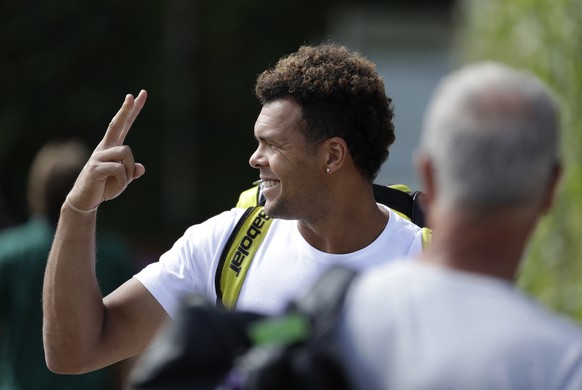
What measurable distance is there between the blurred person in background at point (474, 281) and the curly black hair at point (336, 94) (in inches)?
50.2

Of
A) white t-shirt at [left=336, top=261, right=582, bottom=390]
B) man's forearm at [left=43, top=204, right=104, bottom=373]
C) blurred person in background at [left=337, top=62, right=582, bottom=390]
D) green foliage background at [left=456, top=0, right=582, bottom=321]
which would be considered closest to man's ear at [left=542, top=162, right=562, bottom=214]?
blurred person in background at [left=337, top=62, right=582, bottom=390]

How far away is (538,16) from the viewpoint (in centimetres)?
591

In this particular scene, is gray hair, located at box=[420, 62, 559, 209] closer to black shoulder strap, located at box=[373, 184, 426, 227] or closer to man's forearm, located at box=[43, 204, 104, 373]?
man's forearm, located at box=[43, 204, 104, 373]

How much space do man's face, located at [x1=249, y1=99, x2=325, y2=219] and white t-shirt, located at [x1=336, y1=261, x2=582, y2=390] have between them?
124 centimetres

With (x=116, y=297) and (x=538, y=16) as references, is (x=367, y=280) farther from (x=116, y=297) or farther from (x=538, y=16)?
(x=538, y=16)

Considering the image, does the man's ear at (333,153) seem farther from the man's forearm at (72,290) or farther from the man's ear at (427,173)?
the man's ear at (427,173)

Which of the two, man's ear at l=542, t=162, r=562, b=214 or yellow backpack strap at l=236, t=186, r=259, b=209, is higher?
man's ear at l=542, t=162, r=562, b=214

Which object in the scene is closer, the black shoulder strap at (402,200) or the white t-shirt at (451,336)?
the white t-shirt at (451,336)

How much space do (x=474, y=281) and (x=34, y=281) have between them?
4136 mm

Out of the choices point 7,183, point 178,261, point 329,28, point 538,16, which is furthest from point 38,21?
point 178,261

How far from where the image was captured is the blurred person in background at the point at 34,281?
609 cm

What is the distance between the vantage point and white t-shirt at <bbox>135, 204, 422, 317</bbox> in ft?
11.2

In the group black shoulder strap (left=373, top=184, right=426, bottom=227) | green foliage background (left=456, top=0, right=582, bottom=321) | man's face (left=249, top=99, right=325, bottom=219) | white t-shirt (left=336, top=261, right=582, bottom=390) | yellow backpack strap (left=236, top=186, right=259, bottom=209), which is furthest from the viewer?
green foliage background (left=456, top=0, right=582, bottom=321)

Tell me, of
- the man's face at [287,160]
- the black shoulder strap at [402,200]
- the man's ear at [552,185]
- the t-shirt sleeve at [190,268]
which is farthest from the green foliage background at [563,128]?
the man's ear at [552,185]
